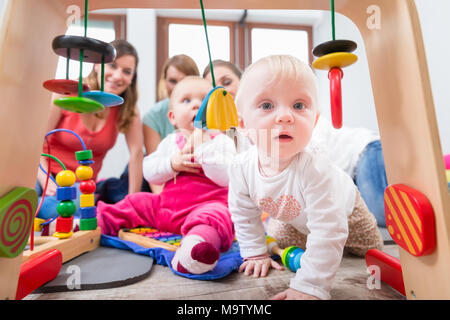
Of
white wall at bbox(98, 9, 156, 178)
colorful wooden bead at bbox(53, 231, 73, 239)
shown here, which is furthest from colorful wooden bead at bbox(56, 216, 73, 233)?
white wall at bbox(98, 9, 156, 178)

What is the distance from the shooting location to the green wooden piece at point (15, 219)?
355 mm

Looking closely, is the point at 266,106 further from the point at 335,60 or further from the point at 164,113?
the point at 164,113

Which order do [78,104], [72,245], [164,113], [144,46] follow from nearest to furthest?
1. [78,104]
2. [72,245]
3. [164,113]
4. [144,46]

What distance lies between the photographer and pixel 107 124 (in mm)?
1362

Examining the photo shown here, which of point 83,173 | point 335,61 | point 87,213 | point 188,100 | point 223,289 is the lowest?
point 223,289

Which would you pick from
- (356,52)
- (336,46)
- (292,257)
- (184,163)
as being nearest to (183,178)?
(184,163)

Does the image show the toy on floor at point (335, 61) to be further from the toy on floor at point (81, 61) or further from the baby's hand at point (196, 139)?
the baby's hand at point (196, 139)

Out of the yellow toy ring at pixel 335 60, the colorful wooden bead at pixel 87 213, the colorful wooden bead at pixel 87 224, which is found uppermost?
the yellow toy ring at pixel 335 60

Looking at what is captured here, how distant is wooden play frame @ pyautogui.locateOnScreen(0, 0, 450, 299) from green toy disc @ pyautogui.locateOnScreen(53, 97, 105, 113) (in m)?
0.12

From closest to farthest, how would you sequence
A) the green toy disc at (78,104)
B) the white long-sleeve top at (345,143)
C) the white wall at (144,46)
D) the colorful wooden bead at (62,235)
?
the green toy disc at (78,104) → the colorful wooden bead at (62,235) → the white long-sleeve top at (345,143) → the white wall at (144,46)

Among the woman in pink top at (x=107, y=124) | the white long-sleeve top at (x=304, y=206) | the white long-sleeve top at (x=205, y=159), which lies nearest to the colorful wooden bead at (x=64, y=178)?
the white long-sleeve top at (x=205, y=159)

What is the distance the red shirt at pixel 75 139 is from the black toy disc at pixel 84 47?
0.98 m

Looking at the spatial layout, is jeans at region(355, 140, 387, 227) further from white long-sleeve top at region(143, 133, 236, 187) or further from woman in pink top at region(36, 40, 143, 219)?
woman in pink top at region(36, 40, 143, 219)

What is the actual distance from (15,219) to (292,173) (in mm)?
426
